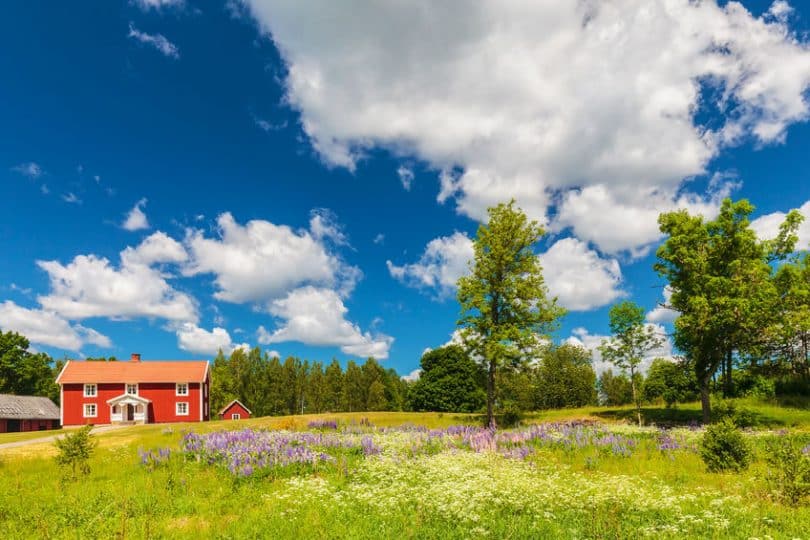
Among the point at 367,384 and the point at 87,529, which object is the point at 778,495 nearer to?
the point at 87,529

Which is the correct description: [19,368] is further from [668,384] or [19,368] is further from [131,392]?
[668,384]

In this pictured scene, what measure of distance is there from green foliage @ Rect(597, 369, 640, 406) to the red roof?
75657 mm

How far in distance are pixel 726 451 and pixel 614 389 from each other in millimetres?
92812

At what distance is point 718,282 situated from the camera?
98.4 feet

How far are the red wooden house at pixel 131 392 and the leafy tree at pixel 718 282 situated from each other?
54.7 meters

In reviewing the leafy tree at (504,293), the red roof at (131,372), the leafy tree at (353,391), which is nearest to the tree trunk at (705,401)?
the leafy tree at (504,293)

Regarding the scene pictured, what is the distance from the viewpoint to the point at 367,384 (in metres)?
98.8

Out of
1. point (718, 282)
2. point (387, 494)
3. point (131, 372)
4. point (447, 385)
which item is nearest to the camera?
point (387, 494)

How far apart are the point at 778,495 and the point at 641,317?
26232mm

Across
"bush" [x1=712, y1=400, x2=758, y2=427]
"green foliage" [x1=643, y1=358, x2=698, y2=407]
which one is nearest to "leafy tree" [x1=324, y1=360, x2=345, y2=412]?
"green foliage" [x1=643, y1=358, x2=698, y2=407]

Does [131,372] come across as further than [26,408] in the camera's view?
No

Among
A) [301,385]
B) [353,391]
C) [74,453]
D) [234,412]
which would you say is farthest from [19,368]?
[74,453]

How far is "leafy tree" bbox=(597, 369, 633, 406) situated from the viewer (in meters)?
91.4

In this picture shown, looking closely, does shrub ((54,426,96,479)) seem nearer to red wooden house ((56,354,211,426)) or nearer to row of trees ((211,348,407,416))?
red wooden house ((56,354,211,426))
